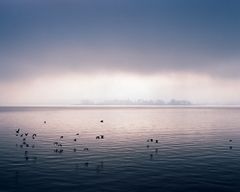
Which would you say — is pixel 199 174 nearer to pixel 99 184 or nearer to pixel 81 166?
pixel 99 184

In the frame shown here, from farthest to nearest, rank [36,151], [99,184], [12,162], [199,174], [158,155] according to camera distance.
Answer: [36,151], [158,155], [12,162], [199,174], [99,184]

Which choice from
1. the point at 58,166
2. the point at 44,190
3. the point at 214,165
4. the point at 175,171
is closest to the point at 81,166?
the point at 58,166

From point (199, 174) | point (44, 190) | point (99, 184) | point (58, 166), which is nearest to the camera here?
point (44, 190)

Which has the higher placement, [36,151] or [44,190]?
[36,151]

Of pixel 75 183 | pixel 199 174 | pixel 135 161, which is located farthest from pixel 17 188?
pixel 199 174

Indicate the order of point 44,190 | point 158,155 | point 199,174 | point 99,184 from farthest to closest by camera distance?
point 158,155 → point 199,174 → point 99,184 → point 44,190

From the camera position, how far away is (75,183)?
147 feet

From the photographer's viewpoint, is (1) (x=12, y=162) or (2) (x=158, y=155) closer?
(1) (x=12, y=162)

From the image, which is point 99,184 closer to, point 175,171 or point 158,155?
point 175,171

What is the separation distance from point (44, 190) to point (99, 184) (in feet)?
27.4

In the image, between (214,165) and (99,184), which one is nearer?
(99,184)

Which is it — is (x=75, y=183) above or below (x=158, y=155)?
below

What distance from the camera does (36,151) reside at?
72.2 meters

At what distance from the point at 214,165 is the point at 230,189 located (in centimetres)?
1480
